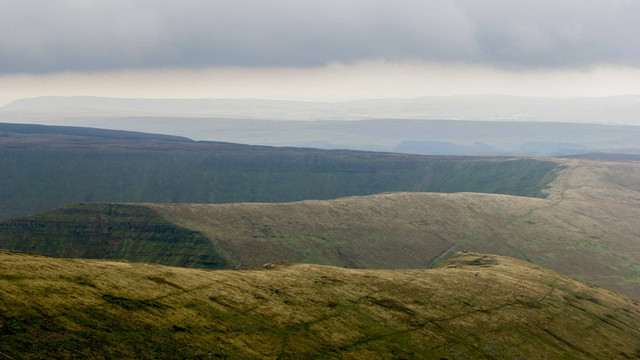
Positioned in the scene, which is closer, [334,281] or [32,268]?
[32,268]

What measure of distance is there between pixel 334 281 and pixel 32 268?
3053 inches

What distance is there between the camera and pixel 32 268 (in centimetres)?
8581

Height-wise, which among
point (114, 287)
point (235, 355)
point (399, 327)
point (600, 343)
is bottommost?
point (600, 343)

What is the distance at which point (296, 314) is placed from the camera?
110938 millimetres

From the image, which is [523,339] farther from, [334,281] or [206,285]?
[206,285]

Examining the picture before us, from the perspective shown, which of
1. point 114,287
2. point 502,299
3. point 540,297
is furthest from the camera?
point 540,297

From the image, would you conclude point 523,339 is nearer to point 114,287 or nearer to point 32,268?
point 114,287

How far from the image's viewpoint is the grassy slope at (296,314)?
72375 mm

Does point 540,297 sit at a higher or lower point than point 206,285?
lower

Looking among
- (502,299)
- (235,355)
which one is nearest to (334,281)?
(502,299)

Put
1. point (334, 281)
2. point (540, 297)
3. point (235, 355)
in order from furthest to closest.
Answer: point (540, 297) → point (334, 281) → point (235, 355)

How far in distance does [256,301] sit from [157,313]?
95.7 feet

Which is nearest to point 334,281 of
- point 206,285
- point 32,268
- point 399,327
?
point 399,327

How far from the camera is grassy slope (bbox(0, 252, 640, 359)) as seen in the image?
237ft
